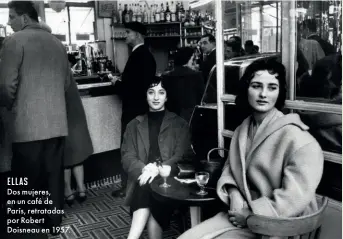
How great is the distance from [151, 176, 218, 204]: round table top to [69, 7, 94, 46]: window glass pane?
471 cm

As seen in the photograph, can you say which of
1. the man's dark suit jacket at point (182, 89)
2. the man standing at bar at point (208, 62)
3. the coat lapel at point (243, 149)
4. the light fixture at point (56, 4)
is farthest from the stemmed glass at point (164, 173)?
the light fixture at point (56, 4)

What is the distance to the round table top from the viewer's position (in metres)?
1.67

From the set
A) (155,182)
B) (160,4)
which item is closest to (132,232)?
(155,182)

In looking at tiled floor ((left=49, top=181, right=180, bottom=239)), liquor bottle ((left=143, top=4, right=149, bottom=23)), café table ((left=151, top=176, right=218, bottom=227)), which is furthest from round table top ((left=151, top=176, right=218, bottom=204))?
liquor bottle ((left=143, top=4, right=149, bottom=23))

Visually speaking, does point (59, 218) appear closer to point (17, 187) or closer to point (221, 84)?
point (17, 187)

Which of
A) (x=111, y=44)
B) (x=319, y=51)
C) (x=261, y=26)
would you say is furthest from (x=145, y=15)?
(x=319, y=51)

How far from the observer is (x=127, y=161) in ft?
7.35

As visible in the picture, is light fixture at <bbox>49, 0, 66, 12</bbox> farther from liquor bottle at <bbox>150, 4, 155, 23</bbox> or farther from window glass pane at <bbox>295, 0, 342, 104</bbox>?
window glass pane at <bbox>295, 0, 342, 104</bbox>

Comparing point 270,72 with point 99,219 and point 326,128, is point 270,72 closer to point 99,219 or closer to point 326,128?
point 326,128

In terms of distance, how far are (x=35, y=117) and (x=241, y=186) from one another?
145 centimetres

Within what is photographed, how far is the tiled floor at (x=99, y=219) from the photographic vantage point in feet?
8.96

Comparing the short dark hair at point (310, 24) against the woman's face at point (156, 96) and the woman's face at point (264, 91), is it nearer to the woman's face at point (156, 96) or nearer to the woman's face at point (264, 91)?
the woman's face at point (264, 91)

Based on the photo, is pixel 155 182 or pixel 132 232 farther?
pixel 132 232

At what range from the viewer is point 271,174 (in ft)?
5.08
